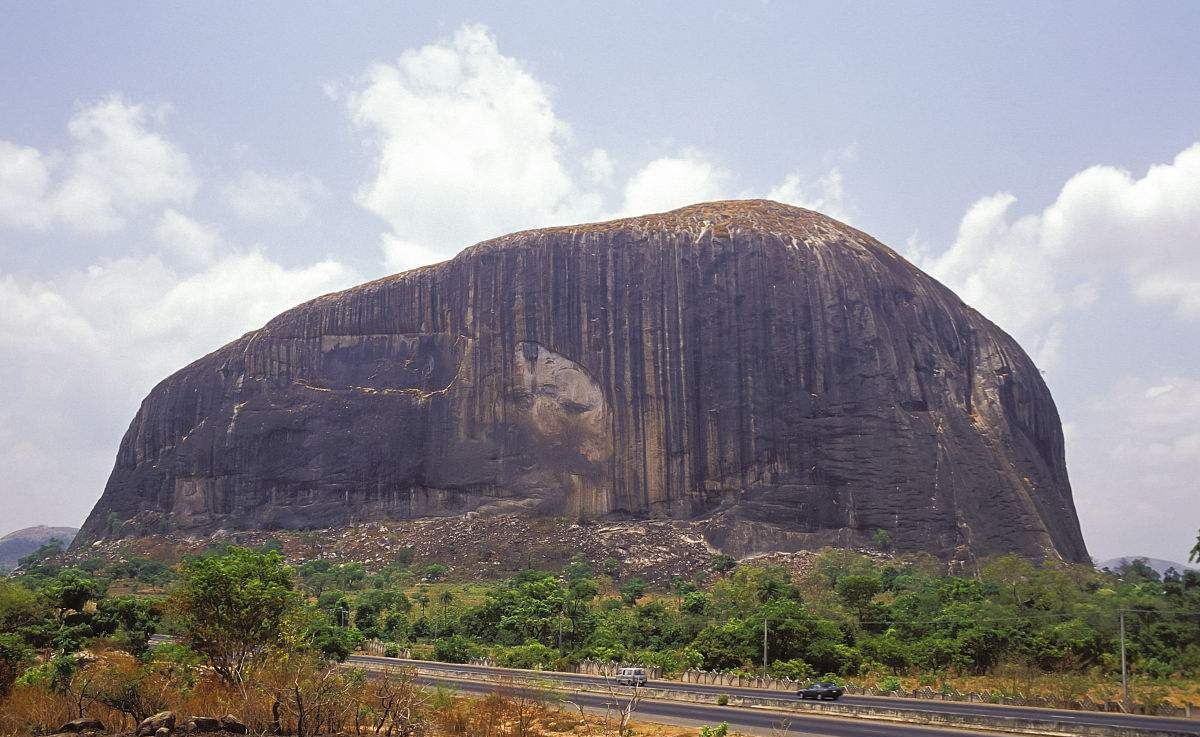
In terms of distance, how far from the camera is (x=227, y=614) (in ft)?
83.6

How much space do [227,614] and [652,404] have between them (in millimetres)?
71340

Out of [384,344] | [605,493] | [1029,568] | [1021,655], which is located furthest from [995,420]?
[384,344]

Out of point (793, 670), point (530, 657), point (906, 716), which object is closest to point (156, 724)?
point (906, 716)

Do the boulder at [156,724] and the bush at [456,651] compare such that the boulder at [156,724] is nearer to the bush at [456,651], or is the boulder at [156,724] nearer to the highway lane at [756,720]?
the highway lane at [756,720]

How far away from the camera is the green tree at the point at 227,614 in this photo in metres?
25.4

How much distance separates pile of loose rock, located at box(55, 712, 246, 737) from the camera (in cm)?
1981

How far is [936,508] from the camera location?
8550 cm

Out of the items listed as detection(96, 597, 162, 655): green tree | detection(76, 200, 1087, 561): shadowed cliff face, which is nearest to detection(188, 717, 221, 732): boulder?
detection(96, 597, 162, 655): green tree

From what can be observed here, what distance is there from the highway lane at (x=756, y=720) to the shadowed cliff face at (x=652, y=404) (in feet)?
184

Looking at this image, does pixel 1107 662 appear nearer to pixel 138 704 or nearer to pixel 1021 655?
pixel 1021 655

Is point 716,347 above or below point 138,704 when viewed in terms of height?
above

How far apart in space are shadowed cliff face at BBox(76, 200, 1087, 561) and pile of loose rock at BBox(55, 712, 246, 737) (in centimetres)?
6806

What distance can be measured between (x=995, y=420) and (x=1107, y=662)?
58.3m

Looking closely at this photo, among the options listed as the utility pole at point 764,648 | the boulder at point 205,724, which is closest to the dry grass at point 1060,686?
the utility pole at point 764,648
